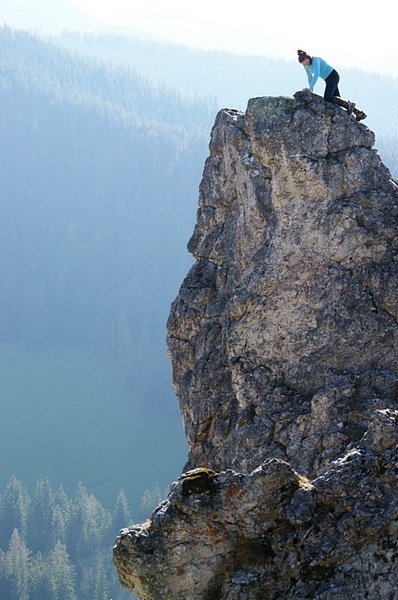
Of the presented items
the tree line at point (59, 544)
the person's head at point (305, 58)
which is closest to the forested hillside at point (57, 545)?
the tree line at point (59, 544)

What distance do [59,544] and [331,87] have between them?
110 m

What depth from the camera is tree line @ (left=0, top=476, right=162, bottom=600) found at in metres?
114

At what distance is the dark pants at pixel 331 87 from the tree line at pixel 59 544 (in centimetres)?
9782

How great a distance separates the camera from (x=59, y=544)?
124m

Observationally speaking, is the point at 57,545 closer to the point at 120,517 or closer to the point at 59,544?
the point at 59,544

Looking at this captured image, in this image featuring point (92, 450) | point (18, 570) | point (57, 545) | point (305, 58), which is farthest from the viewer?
point (92, 450)

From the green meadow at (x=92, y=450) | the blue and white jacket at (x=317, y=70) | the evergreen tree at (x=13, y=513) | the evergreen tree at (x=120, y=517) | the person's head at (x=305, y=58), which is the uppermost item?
the green meadow at (x=92, y=450)

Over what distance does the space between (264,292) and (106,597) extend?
3875 inches

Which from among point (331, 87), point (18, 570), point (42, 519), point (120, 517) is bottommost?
point (331, 87)

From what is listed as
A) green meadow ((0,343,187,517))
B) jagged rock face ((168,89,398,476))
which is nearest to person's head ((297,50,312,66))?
jagged rock face ((168,89,398,476))

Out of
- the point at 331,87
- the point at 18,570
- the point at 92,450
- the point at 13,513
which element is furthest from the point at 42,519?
the point at 331,87

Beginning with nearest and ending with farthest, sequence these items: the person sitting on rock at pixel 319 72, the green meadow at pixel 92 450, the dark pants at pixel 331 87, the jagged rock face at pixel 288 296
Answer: the jagged rock face at pixel 288 296 < the dark pants at pixel 331 87 < the person sitting on rock at pixel 319 72 < the green meadow at pixel 92 450

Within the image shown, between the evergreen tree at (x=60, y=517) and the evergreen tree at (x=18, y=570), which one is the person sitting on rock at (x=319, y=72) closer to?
the evergreen tree at (x=18, y=570)

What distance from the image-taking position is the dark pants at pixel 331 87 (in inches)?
813
